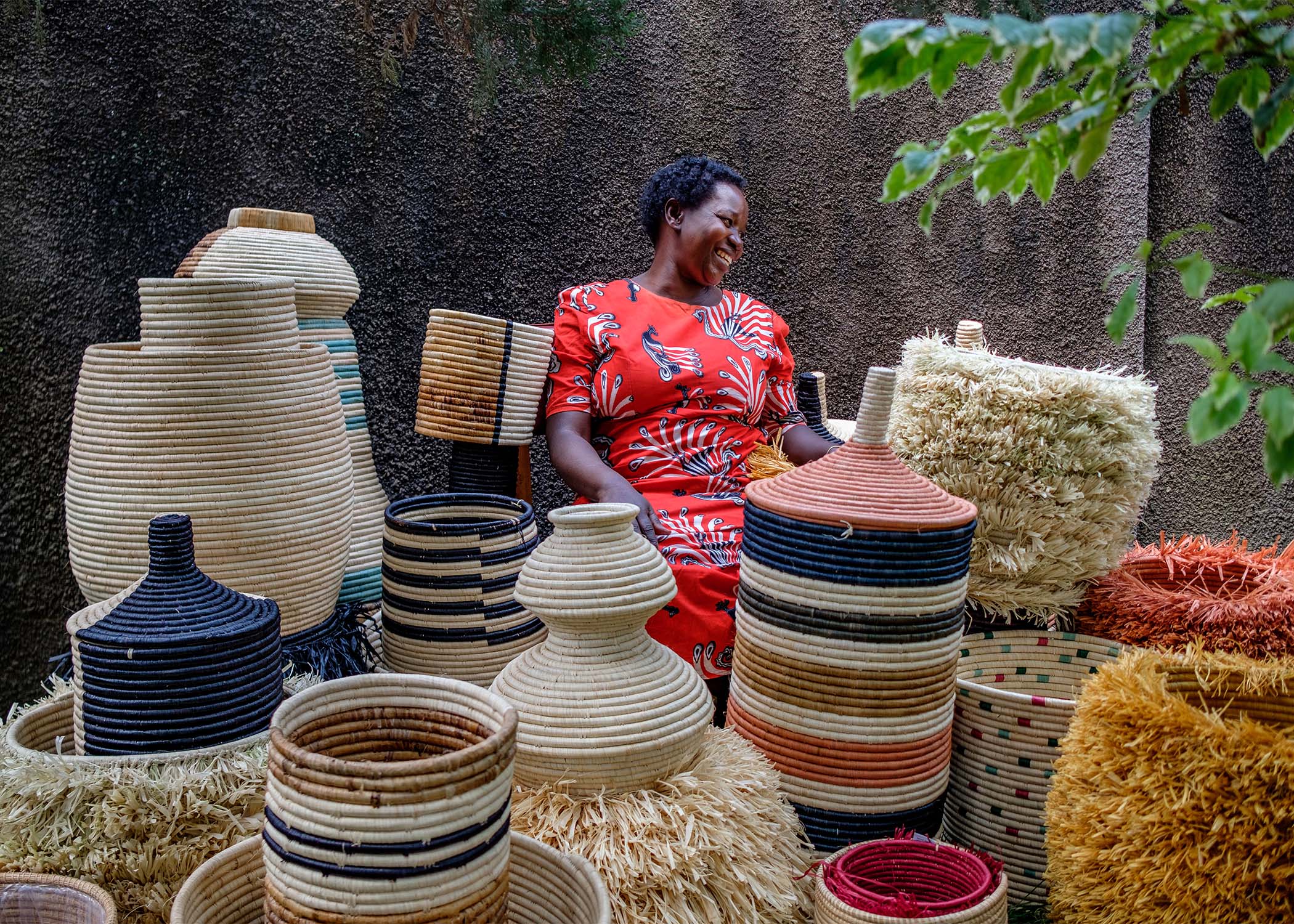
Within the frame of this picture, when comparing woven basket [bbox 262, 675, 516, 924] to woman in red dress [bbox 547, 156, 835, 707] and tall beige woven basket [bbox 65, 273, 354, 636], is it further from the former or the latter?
woman in red dress [bbox 547, 156, 835, 707]

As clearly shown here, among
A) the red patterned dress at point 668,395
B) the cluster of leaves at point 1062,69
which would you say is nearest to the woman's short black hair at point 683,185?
the red patterned dress at point 668,395

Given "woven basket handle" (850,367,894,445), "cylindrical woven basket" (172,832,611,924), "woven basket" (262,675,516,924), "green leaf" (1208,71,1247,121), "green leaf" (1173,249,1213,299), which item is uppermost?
"green leaf" (1208,71,1247,121)

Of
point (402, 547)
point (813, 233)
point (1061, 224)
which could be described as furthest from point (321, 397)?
point (1061, 224)

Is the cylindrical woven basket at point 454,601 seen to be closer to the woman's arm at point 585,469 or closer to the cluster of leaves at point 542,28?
the woman's arm at point 585,469

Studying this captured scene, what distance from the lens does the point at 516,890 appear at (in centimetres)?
159

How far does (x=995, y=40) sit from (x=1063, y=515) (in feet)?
5.97

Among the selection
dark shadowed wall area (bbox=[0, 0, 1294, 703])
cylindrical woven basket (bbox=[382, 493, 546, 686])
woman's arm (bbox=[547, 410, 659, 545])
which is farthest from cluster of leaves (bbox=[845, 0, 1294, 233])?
dark shadowed wall area (bbox=[0, 0, 1294, 703])

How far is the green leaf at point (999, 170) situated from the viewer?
1003 millimetres

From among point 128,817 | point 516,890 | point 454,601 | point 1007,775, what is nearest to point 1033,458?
point 1007,775

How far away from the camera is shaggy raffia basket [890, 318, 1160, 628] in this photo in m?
2.46

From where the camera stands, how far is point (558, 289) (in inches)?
153

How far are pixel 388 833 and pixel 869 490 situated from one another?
45.8 inches

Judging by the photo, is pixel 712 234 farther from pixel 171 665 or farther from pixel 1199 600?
pixel 171 665

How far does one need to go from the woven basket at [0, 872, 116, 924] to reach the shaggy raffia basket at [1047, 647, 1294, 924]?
58.5 inches
